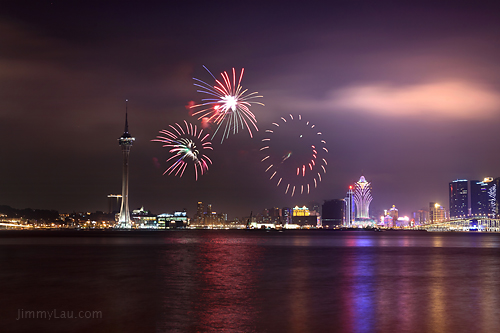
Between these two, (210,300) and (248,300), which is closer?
(210,300)

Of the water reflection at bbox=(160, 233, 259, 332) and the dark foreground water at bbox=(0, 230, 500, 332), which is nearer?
the water reflection at bbox=(160, 233, 259, 332)

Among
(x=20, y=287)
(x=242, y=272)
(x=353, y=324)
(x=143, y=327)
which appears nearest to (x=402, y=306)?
(x=353, y=324)

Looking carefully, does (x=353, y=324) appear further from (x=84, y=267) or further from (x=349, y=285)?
(x=84, y=267)

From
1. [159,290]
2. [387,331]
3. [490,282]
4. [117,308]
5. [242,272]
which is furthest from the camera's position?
[242,272]

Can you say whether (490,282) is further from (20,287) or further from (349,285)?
(20,287)

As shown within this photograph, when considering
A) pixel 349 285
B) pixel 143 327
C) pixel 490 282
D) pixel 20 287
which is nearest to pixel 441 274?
pixel 490 282

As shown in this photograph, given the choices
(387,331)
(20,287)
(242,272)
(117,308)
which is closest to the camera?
(387,331)

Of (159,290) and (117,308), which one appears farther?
(159,290)

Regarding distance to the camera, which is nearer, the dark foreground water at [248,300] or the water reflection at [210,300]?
the water reflection at [210,300]

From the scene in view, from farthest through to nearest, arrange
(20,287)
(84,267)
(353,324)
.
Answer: (84,267) → (20,287) → (353,324)
